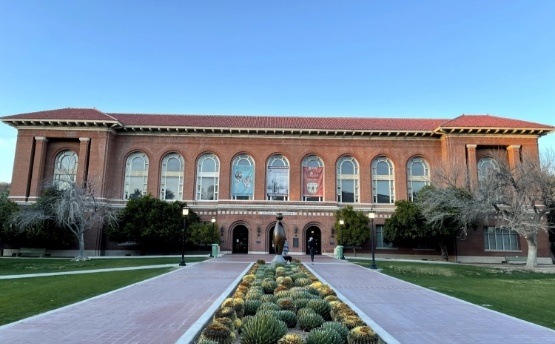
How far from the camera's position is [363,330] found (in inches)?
250

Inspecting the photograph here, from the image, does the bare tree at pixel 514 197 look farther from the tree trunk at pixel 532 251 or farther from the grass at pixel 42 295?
the grass at pixel 42 295

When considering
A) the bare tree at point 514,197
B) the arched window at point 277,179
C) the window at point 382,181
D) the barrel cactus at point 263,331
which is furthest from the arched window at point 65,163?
the barrel cactus at point 263,331

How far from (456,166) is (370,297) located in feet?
80.9

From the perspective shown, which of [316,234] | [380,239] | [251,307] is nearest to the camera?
[251,307]

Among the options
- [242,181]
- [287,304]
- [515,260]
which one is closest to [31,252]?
[242,181]

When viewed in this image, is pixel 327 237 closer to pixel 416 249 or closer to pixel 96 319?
pixel 416 249

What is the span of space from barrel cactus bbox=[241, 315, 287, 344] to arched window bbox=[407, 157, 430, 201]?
3369cm

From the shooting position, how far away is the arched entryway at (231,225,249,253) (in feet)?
119

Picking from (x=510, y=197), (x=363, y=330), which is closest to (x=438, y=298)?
(x=363, y=330)

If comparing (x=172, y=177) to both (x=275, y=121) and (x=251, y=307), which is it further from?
(x=251, y=307)

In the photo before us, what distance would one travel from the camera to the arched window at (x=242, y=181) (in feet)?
122

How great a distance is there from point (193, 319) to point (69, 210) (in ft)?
79.2

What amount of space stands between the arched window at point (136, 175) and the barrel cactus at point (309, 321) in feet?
106

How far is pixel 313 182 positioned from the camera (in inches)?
1468
